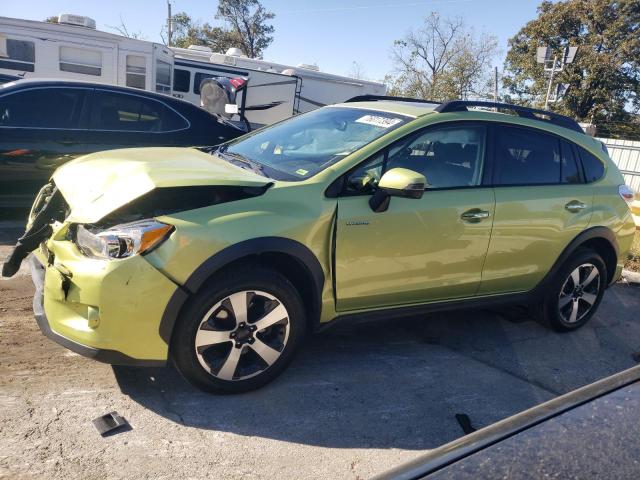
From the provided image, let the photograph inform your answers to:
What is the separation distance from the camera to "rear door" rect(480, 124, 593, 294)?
3.92m

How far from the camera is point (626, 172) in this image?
63.9 ft

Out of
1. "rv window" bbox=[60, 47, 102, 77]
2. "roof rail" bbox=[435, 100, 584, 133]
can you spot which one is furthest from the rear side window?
"rv window" bbox=[60, 47, 102, 77]

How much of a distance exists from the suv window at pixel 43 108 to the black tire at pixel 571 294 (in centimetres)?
496

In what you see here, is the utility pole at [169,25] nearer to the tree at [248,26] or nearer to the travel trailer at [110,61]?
the tree at [248,26]

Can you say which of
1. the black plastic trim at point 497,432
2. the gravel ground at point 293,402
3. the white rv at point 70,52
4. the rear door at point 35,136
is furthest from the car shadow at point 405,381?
the white rv at point 70,52

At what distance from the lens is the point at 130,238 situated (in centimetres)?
278

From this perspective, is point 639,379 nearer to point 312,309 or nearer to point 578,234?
point 312,309

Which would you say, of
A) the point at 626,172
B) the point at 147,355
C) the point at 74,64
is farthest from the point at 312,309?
the point at 626,172

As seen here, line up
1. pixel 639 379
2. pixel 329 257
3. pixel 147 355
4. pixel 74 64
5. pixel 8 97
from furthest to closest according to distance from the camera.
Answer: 1. pixel 74 64
2. pixel 8 97
3. pixel 329 257
4. pixel 147 355
5. pixel 639 379

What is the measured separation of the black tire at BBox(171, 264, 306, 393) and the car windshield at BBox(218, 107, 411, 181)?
26.5 inches

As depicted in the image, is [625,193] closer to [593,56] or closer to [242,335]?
[242,335]

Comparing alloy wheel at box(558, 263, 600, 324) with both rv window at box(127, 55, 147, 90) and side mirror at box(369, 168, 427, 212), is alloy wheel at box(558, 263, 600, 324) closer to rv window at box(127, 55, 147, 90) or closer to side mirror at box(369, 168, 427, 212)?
side mirror at box(369, 168, 427, 212)

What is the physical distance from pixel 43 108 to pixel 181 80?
9.98 meters

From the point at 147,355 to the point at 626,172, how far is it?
20.3 metres
